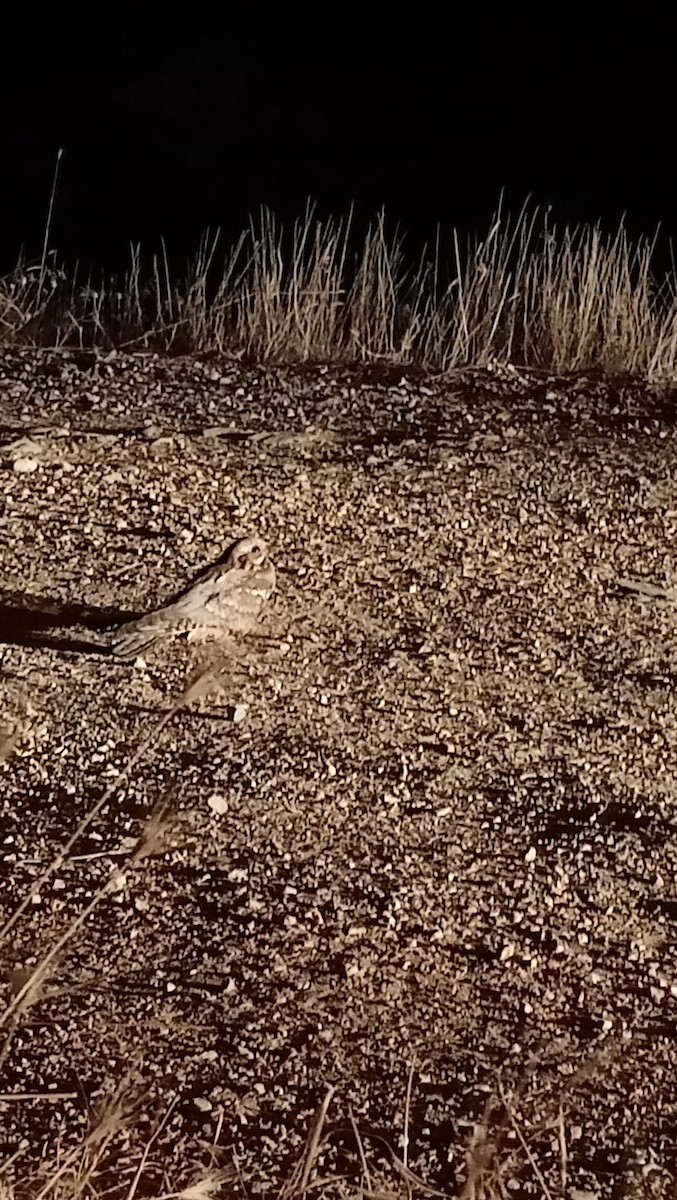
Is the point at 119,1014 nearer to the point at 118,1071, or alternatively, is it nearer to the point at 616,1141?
the point at 118,1071

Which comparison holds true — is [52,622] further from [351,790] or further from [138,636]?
[351,790]

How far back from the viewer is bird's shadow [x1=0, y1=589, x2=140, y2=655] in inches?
137

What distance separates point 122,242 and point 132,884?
8611 millimetres

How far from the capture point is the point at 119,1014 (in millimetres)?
2611

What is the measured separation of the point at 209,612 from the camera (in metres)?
3.49

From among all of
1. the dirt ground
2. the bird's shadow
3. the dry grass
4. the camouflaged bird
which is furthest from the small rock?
the dry grass

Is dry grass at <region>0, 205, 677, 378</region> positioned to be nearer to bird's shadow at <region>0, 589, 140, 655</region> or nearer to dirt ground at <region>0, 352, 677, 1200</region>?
dirt ground at <region>0, 352, 677, 1200</region>

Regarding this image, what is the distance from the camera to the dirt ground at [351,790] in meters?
2.49

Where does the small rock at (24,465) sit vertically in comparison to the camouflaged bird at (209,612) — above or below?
above

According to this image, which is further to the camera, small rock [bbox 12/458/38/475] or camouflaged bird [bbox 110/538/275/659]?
small rock [bbox 12/458/38/475]

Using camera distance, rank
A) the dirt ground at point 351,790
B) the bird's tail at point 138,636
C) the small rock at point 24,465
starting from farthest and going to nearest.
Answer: the small rock at point 24,465 < the bird's tail at point 138,636 < the dirt ground at point 351,790

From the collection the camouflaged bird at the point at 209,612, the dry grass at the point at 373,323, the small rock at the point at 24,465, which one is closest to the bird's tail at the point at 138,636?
the camouflaged bird at the point at 209,612

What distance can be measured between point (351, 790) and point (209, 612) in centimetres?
67

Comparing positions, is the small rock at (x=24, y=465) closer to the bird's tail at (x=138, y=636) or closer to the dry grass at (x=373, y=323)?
the bird's tail at (x=138, y=636)
